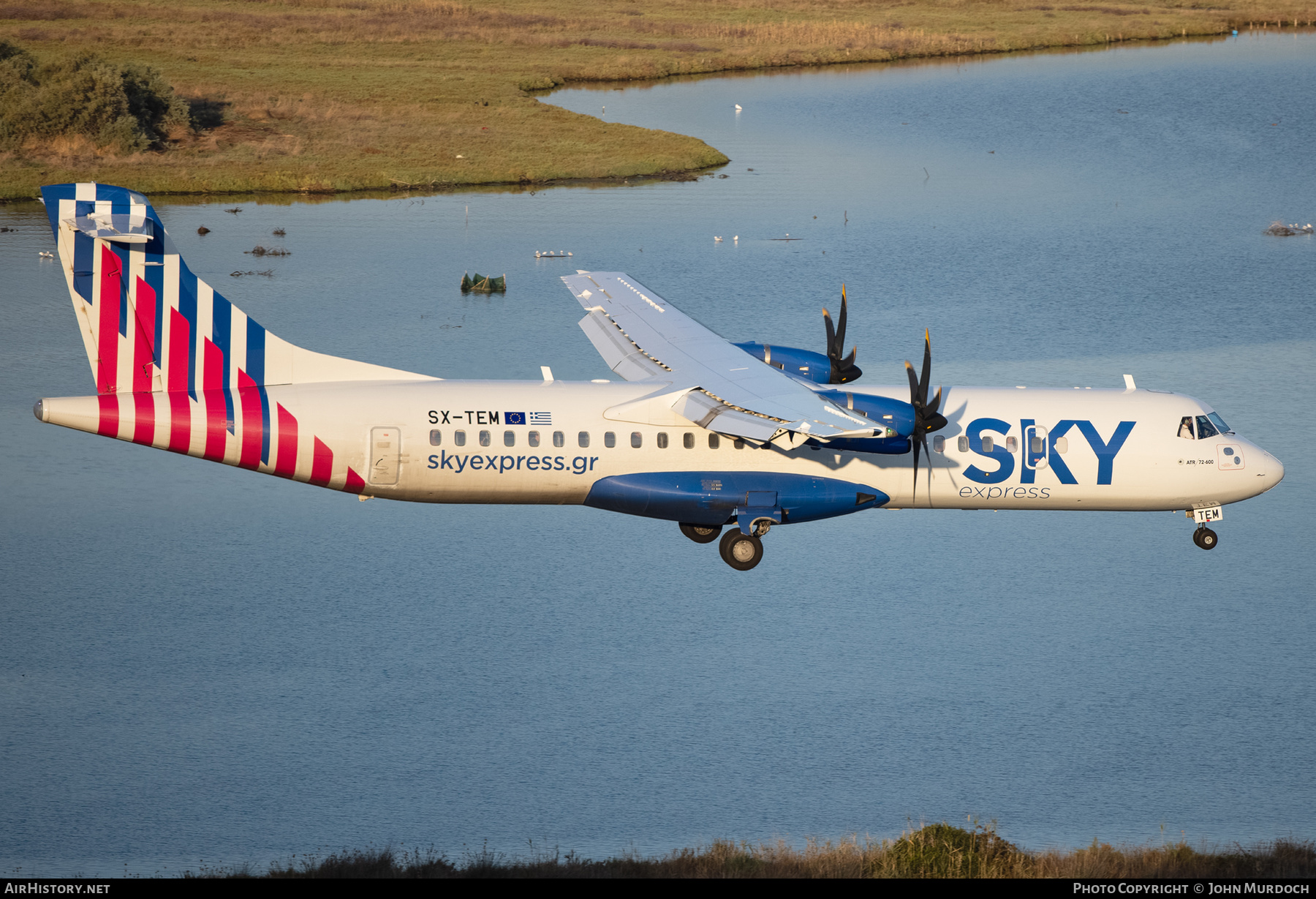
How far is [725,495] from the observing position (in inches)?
1481

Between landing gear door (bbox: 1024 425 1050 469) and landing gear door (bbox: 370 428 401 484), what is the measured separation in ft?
54.1

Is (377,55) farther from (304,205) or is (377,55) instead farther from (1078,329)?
(1078,329)

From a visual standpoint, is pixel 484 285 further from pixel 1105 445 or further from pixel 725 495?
pixel 1105 445

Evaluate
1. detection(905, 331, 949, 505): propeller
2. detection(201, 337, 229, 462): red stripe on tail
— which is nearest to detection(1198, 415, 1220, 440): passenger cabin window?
detection(905, 331, 949, 505): propeller

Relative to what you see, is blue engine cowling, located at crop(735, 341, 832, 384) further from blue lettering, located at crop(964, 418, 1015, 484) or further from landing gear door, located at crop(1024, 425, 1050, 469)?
landing gear door, located at crop(1024, 425, 1050, 469)

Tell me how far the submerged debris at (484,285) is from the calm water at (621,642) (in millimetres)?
1405

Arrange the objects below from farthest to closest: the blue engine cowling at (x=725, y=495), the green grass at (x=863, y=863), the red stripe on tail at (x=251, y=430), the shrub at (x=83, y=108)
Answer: the shrub at (x=83, y=108)
the blue engine cowling at (x=725, y=495)
the red stripe on tail at (x=251, y=430)
the green grass at (x=863, y=863)

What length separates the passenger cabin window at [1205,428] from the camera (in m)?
39.4

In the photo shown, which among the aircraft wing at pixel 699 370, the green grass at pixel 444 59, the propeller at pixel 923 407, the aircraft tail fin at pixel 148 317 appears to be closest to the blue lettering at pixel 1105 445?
the propeller at pixel 923 407

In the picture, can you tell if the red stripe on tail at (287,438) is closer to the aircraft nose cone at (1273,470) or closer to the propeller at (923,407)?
the propeller at (923,407)

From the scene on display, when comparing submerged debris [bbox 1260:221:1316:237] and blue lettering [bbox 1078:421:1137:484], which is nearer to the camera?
blue lettering [bbox 1078:421:1137:484]

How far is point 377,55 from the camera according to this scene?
135000mm

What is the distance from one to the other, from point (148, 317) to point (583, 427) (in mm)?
11474

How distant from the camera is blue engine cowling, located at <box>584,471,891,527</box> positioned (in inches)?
1468
